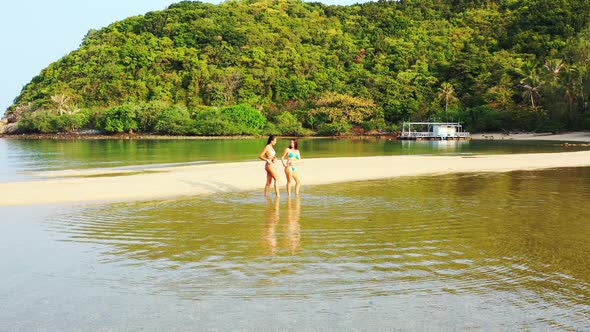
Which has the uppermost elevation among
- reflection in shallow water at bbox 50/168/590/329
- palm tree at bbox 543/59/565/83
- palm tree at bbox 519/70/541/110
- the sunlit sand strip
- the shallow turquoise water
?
palm tree at bbox 543/59/565/83

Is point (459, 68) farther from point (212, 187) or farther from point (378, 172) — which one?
point (212, 187)

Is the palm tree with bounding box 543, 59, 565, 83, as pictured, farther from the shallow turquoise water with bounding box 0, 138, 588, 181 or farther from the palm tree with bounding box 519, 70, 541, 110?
the shallow turquoise water with bounding box 0, 138, 588, 181

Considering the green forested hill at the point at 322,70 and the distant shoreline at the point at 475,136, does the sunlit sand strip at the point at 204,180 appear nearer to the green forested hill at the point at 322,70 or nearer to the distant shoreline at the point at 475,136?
the distant shoreline at the point at 475,136

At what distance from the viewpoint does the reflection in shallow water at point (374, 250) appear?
7.28 meters

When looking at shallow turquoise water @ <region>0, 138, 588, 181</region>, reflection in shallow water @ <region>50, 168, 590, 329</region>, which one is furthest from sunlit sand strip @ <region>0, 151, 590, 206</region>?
shallow turquoise water @ <region>0, 138, 588, 181</region>

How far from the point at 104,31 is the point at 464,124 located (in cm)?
10679

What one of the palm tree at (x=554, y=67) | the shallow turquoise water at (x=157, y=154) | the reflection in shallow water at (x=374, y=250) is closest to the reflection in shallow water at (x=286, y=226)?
the reflection in shallow water at (x=374, y=250)

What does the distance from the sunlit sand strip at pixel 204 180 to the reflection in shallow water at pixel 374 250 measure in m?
2.52

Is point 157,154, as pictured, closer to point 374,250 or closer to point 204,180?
point 204,180

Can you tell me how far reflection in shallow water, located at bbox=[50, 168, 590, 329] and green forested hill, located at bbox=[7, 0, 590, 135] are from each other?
2737 inches

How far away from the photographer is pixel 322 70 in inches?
5182

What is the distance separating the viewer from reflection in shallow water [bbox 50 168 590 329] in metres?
7.28

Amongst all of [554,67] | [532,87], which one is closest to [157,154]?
[554,67]

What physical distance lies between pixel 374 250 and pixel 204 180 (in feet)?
45.6
